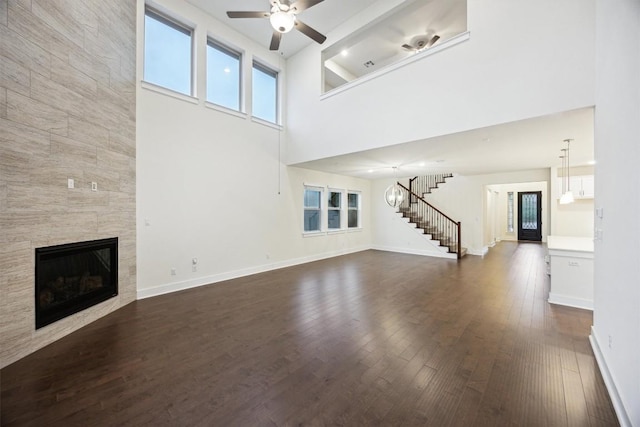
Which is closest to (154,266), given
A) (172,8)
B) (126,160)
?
(126,160)

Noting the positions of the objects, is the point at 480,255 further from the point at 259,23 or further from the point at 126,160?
the point at 126,160

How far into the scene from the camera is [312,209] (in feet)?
26.0

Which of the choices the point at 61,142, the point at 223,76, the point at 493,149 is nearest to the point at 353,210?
the point at 493,149

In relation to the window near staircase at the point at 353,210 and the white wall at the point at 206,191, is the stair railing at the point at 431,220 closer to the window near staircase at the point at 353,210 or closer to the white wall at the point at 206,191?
the window near staircase at the point at 353,210

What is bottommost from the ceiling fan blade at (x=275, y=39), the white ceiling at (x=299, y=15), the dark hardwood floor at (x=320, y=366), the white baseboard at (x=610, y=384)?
the dark hardwood floor at (x=320, y=366)

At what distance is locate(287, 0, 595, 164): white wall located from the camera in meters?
3.03

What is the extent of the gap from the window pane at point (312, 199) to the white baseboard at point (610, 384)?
6.22 meters

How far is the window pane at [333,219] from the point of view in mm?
8703

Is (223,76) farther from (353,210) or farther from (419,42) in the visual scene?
(353,210)

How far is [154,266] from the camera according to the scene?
4531 mm

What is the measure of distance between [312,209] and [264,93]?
11.3 feet

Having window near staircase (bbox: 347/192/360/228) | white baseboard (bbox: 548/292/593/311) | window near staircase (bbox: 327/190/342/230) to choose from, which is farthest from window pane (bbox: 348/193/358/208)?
white baseboard (bbox: 548/292/593/311)

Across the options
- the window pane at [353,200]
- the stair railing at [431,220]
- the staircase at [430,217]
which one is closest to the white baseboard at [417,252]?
the staircase at [430,217]

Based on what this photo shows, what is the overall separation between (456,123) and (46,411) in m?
5.37
